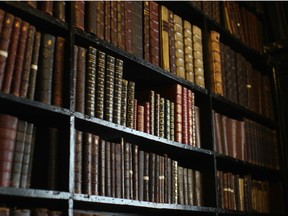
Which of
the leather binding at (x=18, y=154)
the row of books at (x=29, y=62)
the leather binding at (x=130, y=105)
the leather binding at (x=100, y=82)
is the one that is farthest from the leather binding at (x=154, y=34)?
the leather binding at (x=18, y=154)

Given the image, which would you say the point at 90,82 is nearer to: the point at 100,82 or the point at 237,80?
the point at 100,82

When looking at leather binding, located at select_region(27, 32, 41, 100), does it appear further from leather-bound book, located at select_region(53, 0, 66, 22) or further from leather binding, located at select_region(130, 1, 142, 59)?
leather binding, located at select_region(130, 1, 142, 59)

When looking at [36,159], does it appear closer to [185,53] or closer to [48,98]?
[48,98]

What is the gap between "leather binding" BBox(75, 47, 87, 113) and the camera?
5.97 feet

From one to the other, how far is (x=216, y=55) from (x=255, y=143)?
579 mm

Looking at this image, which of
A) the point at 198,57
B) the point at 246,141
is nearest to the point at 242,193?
the point at 246,141

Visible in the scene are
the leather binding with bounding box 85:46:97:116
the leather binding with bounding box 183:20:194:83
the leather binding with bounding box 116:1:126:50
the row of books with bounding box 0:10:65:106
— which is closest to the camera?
the row of books with bounding box 0:10:65:106

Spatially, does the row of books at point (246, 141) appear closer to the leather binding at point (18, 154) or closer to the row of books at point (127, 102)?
the row of books at point (127, 102)

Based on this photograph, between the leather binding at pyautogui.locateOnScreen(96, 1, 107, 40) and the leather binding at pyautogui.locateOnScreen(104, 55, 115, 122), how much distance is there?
10cm

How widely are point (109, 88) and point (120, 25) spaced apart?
31cm

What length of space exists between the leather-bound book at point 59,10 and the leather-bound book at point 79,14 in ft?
0.18

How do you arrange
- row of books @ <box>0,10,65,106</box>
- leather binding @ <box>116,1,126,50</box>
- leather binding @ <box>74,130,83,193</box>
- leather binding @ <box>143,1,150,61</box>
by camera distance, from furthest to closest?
leather binding @ <box>143,1,150,61</box>, leather binding @ <box>116,1,126,50</box>, leather binding @ <box>74,130,83,193</box>, row of books @ <box>0,10,65,106</box>

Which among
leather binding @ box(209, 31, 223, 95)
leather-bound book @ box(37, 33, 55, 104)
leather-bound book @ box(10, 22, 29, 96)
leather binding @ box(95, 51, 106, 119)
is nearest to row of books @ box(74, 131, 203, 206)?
leather binding @ box(95, 51, 106, 119)

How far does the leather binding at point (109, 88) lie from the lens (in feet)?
6.34
